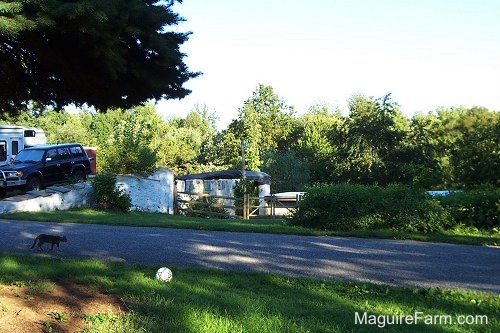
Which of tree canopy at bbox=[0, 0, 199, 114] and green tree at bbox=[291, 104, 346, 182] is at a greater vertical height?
green tree at bbox=[291, 104, 346, 182]

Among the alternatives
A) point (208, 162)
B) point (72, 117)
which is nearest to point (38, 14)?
point (208, 162)

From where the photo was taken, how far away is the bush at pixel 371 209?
1442 cm

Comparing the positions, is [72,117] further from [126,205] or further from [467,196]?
[467,196]

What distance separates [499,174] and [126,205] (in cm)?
1366

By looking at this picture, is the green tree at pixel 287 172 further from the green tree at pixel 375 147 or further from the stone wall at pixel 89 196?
the stone wall at pixel 89 196

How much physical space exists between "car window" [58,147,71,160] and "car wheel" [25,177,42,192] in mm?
1623

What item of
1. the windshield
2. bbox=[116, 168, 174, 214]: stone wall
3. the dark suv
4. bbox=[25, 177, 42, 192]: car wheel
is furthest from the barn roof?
bbox=[25, 177, 42, 192]: car wheel

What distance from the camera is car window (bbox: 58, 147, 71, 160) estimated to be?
2534cm

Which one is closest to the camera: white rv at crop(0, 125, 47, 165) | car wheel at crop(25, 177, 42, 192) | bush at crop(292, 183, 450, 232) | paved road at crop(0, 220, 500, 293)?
paved road at crop(0, 220, 500, 293)

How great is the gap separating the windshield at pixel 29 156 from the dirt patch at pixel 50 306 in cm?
1887

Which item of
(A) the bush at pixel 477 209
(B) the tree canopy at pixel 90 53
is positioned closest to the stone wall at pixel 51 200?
(B) the tree canopy at pixel 90 53

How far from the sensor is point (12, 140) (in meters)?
27.3

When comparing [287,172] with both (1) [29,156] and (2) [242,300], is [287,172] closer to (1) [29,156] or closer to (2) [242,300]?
(1) [29,156]

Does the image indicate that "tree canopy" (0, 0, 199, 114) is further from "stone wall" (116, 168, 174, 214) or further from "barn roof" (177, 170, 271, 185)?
"barn roof" (177, 170, 271, 185)
